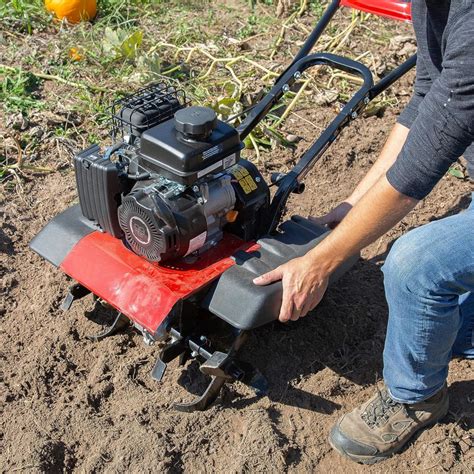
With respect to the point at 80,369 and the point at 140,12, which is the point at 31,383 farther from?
the point at 140,12

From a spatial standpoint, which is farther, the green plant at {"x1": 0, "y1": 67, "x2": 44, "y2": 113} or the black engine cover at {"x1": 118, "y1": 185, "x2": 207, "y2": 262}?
the green plant at {"x1": 0, "y1": 67, "x2": 44, "y2": 113}

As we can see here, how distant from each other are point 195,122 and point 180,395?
1010 millimetres

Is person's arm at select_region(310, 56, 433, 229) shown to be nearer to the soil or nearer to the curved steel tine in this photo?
the soil

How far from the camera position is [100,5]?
5457mm

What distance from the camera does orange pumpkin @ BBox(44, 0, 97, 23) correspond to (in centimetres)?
517

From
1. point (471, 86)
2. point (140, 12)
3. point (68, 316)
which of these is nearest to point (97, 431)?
point (68, 316)

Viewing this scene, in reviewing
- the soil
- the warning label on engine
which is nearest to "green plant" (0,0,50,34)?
the soil

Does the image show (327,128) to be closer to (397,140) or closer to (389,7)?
(397,140)

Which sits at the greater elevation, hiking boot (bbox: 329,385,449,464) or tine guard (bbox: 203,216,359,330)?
tine guard (bbox: 203,216,359,330)

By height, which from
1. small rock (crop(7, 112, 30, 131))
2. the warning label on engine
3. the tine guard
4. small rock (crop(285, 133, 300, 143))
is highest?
the warning label on engine

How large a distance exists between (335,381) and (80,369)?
3.12ft

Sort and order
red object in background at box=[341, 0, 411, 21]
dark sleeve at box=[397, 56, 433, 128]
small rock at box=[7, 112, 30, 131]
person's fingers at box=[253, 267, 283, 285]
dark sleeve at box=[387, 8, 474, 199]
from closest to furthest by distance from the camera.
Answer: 1. dark sleeve at box=[387, 8, 474, 199]
2. person's fingers at box=[253, 267, 283, 285]
3. dark sleeve at box=[397, 56, 433, 128]
4. red object in background at box=[341, 0, 411, 21]
5. small rock at box=[7, 112, 30, 131]

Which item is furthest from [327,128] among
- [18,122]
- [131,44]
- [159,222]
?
[131,44]

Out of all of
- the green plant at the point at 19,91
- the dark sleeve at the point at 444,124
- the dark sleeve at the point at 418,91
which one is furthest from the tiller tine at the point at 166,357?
the green plant at the point at 19,91
